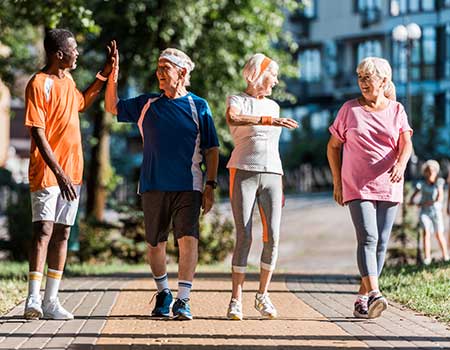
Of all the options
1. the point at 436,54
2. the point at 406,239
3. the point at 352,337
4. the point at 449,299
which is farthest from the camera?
A: the point at 436,54

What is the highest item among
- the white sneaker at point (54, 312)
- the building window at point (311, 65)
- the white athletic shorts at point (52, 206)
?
the building window at point (311, 65)

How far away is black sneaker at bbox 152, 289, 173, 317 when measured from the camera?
9.21 metres

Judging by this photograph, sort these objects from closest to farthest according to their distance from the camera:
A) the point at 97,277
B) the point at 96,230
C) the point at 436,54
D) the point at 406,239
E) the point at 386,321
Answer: the point at 386,321 → the point at 97,277 → the point at 406,239 → the point at 96,230 → the point at 436,54

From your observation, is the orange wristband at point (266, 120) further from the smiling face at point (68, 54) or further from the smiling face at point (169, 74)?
the smiling face at point (68, 54)

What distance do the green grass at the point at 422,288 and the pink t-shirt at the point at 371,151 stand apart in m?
0.94

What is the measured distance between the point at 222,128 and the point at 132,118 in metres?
14.0

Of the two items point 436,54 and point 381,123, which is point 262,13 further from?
point 436,54

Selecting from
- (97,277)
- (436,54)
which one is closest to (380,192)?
(97,277)

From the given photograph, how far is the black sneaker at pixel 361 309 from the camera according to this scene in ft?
30.1

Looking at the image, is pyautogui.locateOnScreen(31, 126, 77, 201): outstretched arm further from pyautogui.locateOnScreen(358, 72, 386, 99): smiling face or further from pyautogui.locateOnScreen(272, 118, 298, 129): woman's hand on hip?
pyautogui.locateOnScreen(358, 72, 386, 99): smiling face

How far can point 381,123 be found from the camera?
371 inches

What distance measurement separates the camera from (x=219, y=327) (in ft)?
27.8

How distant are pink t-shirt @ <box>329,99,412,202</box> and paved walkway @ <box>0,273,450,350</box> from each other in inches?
37.9

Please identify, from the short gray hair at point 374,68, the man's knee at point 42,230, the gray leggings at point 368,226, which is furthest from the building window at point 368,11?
the man's knee at point 42,230
